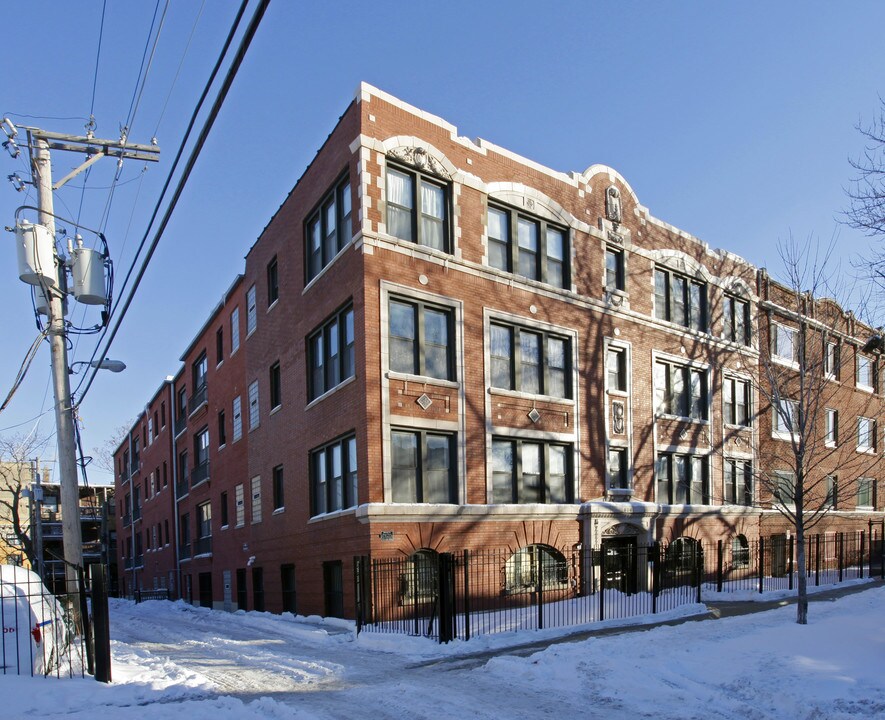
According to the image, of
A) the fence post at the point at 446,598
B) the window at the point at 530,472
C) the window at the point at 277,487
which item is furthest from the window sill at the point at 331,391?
the fence post at the point at 446,598

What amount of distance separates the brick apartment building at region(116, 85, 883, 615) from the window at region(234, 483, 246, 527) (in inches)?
5.4

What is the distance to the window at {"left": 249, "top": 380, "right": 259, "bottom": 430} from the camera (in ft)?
91.9

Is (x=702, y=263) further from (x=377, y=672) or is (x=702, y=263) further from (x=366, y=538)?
(x=377, y=672)

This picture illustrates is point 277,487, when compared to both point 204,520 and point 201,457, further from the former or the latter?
point 201,457

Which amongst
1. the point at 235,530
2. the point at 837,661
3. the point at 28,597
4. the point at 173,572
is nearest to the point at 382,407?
the point at 28,597

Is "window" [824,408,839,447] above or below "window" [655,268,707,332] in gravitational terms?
below

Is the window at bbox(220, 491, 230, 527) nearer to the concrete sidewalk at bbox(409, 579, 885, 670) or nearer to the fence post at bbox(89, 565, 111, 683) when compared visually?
the concrete sidewalk at bbox(409, 579, 885, 670)

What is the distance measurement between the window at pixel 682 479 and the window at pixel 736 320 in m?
5.30

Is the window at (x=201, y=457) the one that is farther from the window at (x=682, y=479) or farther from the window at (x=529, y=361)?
the window at (x=682, y=479)

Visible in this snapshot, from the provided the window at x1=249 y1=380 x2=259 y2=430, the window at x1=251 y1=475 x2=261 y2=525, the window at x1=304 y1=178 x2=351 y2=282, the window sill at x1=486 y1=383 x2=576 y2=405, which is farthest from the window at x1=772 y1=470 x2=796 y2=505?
the window at x1=249 y1=380 x2=259 y2=430

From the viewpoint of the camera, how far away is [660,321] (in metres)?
26.9

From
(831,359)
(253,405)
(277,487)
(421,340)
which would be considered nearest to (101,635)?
(421,340)

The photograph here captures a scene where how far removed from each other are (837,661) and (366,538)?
10.8 metres

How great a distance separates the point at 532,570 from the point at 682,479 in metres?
8.95
